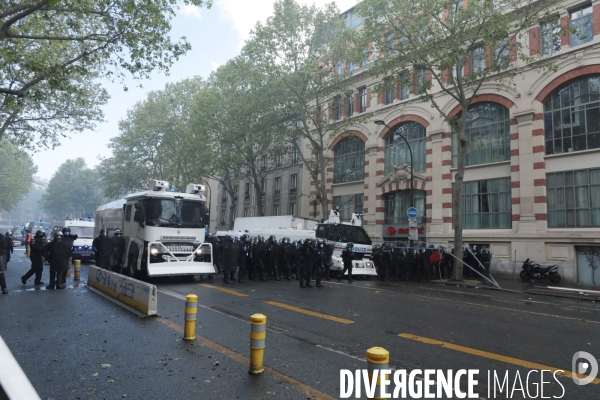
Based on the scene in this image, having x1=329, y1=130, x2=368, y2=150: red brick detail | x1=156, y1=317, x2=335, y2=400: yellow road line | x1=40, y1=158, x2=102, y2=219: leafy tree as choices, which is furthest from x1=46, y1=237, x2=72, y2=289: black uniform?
x1=40, y1=158, x2=102, y2=219: leafy tree

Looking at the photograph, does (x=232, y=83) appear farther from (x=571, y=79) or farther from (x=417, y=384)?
(x=417, y=384)

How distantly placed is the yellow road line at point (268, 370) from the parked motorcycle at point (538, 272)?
17716 mm

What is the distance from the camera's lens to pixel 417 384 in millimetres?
5031

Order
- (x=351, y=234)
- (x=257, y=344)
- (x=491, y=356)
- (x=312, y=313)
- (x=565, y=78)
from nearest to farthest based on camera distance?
(x=257, y=344)
(x=491, y=356)
(x=312, y=313)
(x=351, y=234)
(x=565, y=78)

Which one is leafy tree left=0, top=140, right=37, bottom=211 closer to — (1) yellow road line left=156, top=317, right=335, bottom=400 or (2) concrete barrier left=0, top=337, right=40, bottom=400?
(1) yellow road line left=156, top=317, right=335, bottom=400

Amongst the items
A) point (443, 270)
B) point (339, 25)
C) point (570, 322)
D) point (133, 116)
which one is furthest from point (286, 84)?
point (133, 116)

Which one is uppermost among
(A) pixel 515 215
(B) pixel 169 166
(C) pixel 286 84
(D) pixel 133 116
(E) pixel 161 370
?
(D) pixel 133 116

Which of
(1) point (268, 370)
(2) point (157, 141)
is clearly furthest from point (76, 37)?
(2) point (157, 141)

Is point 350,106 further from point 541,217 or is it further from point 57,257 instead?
point 57,257

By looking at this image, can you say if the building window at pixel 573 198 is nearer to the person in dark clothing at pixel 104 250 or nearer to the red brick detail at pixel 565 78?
the red brick detail at pixel 565 78

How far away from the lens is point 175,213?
14.5 m

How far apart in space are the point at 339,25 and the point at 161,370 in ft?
82.4

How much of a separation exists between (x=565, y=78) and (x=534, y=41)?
2.82 meters

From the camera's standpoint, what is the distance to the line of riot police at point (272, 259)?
1438 centimetres
